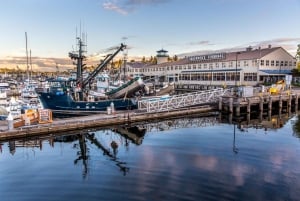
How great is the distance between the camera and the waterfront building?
57.7m

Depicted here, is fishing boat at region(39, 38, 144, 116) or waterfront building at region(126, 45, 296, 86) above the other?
waterfront building at region(126, 45, 296, 86)

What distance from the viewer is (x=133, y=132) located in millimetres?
23516

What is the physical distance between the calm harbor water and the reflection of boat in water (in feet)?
0.26

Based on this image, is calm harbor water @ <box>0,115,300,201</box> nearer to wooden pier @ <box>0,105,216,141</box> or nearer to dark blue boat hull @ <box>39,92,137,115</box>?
wooden pier @ <box>0,105,216,141</box>

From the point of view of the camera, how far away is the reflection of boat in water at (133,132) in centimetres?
2133

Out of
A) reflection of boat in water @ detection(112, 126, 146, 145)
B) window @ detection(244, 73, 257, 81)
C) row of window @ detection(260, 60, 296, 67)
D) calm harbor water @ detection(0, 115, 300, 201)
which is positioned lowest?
calm harbor water @ detection(0, 115, 300, 201)

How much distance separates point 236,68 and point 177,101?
27584 mm

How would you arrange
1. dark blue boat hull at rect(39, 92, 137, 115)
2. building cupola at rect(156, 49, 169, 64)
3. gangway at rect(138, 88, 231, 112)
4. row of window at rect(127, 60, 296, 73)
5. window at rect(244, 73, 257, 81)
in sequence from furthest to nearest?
building cupola at rect(156, 49, 169, 64) → row of window at rect(127, 60, 296, 73) → window at rect(244, 73, 257, 81) → gangway at rect(138, 88, 231, 112) → dark blue boat hull at rect(39, 92, 137, 115)

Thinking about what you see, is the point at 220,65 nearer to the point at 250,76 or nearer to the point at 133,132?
the point at 250,76

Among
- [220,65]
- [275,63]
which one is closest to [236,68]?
[275,63]

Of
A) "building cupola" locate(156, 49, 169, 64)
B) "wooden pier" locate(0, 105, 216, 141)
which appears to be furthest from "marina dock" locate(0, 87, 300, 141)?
"building cupola" locate(156, 49, 169, 64)

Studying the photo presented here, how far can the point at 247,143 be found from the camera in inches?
797

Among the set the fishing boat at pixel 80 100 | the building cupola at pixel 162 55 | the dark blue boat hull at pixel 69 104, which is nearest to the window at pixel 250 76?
the fishing boat at pixel 80 100

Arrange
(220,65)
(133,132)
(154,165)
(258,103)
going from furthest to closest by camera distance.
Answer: (220,65)
(258,103)
(133,132)
(154,165)
